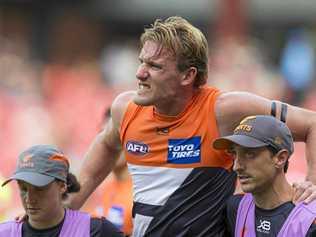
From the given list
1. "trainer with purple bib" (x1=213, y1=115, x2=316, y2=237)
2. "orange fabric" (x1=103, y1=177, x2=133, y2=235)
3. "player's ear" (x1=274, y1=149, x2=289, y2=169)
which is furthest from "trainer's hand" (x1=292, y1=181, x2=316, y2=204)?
"orange fabric" (x1=103, y1=177, x2=133, y2=235)

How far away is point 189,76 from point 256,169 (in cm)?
79

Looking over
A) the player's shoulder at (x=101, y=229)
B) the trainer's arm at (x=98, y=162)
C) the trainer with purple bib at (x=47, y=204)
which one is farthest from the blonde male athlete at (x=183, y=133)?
the trainer's arm at (x=98, y=162)

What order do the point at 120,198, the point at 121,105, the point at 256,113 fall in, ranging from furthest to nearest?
1. the point at 120,198
2. the point at 121,105
3. the point at 256,113

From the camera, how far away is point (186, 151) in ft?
20.6

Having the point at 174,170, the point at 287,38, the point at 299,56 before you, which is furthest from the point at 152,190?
the point at 287,38

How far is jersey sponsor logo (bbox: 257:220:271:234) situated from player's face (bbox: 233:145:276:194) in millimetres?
159

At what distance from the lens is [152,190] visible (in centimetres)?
635

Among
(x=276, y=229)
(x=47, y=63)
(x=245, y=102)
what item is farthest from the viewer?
(x=47, y=63)

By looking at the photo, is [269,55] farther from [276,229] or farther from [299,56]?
[276,229]

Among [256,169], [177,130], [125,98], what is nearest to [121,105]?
[125,98]

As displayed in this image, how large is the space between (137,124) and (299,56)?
44.1 feet

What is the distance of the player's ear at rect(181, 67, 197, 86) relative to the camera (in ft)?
20.9

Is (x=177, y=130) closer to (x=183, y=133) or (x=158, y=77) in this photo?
(x=183, y=133)

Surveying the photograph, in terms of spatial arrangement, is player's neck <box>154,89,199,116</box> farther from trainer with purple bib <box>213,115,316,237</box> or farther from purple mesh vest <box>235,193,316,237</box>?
purple mesh vest <box>235,193,316,237</box>
